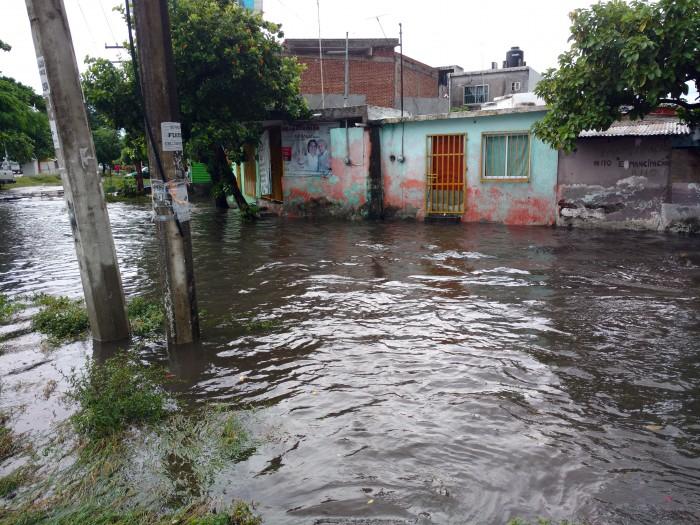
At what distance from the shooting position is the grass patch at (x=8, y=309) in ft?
22.0

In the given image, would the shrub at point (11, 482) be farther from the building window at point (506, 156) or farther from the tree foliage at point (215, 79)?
the building window at point (506, 156)

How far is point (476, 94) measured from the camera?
1225 inches

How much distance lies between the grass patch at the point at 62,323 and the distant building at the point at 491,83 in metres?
26.8

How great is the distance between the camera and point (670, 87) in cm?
905

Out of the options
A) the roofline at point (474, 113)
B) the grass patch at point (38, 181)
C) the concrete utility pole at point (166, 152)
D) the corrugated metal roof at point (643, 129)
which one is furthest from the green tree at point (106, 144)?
the concrete utility pole at point (166, 152)

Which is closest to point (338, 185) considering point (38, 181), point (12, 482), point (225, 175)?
point (225, 175)

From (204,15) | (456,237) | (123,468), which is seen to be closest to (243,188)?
(204,15)

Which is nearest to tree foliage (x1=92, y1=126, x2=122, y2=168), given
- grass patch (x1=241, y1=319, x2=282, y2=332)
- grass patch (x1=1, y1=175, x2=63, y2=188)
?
grass patch (x1=1, y1=175, x2=63, y2=188)

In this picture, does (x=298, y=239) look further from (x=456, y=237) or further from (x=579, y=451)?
(x=579, y=451)

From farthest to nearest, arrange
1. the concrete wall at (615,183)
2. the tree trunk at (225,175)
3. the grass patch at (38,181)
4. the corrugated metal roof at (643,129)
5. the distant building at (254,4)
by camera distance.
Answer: the grass patch at (38,181)
the distant building at (254,4)
the tree trunk at (225,175)
the concrete wall at (615,183)
the corrugated metal roof at (643,129)

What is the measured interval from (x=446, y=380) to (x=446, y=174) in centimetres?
1083

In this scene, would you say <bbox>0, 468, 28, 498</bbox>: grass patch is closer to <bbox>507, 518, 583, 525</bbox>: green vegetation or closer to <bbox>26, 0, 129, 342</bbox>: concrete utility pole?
<bbox>26, 0, 129, 342</bbox>: concrete utility pole

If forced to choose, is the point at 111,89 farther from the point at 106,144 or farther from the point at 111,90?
the point at 106,144

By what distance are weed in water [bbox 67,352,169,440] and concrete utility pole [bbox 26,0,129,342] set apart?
0.92 m
